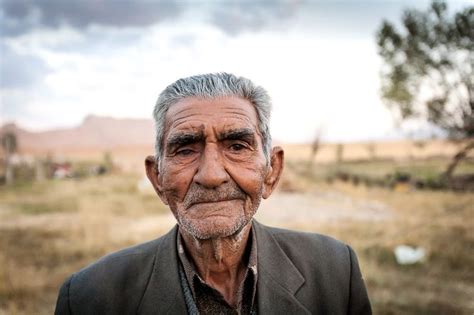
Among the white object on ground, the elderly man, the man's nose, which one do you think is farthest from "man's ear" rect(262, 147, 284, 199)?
the white object on ground

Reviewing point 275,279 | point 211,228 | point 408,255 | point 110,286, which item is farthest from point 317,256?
point 408,255

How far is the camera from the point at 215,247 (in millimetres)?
Answer: 1936

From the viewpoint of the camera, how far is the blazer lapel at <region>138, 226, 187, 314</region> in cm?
185

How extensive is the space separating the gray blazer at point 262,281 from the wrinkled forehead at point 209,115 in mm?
566

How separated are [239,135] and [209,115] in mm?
160

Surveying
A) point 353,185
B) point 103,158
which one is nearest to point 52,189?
point 103,158

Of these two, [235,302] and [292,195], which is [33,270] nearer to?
[235,302]

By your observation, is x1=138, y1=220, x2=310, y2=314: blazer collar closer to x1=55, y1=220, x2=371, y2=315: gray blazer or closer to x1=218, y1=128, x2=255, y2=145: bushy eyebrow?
x1=55, y1=220, x2=371, y2=315: gray blazer

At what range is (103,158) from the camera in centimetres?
2375

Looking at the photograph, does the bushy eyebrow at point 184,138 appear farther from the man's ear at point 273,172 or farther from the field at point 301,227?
the field at point 301,227

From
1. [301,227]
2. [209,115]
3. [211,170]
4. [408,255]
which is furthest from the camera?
[301,227]

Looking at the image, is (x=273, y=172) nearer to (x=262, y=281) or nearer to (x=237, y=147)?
(x=237, y=147)

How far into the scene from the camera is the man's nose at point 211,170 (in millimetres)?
1719

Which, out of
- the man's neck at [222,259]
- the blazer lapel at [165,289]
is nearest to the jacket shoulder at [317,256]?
the man's neck at [222,259]
